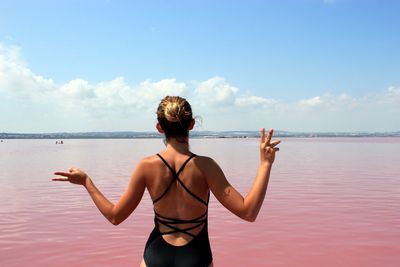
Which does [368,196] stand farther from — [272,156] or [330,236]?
[272,156]

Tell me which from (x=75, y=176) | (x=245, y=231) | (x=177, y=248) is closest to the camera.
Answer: (x=177, y=248)

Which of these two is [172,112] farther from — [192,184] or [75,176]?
[75,176]

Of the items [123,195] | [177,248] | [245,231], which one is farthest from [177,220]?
[245,231]

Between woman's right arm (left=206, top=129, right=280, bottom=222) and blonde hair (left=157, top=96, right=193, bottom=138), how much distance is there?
12.6 inches

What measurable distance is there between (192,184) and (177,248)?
472mm

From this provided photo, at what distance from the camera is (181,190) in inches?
122

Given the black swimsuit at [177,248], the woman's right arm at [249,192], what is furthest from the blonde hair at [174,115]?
the woman's right arm at [249,192]

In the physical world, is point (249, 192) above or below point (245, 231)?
above

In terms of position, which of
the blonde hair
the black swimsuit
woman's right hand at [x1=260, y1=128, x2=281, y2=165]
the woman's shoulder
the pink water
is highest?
the blonde hair

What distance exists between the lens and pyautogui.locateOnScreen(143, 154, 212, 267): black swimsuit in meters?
3.10

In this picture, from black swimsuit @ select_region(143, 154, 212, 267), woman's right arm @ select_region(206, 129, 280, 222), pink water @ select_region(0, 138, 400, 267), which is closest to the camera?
woman's right arm @ select_region(206, 129, 280, 222)

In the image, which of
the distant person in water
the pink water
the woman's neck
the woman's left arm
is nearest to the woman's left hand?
the woman's left arm

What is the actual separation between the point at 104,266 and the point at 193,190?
5.86 meters

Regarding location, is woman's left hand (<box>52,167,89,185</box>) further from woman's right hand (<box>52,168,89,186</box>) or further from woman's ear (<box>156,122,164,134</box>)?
woman's ear (<box>156,122,164,134</box>)
